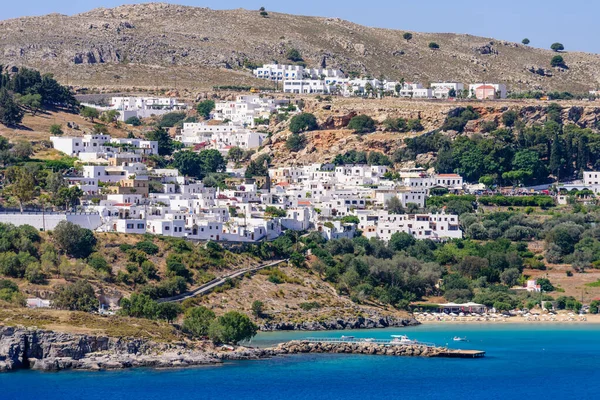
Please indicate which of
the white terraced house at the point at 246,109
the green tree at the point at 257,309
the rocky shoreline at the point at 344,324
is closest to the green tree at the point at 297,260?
the rocky shoreline at the point at 344,324

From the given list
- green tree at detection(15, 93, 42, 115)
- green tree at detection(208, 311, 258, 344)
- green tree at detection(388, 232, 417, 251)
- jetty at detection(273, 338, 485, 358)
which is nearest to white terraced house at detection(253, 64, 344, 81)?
green tree at detection(15, 93, 42, 115)

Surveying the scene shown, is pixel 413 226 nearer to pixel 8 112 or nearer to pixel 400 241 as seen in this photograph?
pixel 400 241

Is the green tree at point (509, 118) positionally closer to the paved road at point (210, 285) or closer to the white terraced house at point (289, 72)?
the white terraced house at point (289, 72)

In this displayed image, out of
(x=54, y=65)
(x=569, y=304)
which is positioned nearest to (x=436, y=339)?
(x=569, y=304)

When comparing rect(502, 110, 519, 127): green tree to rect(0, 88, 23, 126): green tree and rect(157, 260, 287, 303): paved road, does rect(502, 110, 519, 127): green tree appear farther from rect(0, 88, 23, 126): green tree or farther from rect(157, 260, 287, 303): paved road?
rect(157, 260, 287, 303): paved road

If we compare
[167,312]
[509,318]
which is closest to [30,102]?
[509,318]
